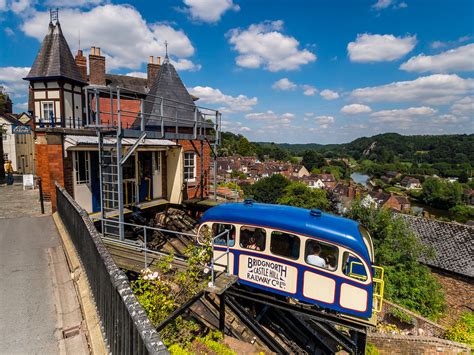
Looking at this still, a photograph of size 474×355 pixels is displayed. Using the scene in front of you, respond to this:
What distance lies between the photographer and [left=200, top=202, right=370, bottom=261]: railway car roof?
6992mm

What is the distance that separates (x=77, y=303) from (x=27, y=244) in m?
3.61

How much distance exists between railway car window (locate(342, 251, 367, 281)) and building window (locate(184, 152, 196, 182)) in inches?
376

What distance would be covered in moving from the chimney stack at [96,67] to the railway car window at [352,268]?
22715 millimetres

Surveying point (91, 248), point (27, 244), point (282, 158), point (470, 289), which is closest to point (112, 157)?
point (27, 244)

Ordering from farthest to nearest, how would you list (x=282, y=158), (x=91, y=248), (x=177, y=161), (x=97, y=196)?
(x=282, y=158), (x=177, y=161), (x=97, y=196), (x=91, y=248)

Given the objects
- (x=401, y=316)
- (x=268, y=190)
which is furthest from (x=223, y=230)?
(x=268, y=190)

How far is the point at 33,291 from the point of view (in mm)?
4793

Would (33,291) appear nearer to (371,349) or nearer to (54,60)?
(371,349)

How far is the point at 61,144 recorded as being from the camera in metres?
9.43

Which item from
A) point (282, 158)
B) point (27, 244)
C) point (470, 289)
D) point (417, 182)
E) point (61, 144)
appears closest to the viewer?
point (27, 244)

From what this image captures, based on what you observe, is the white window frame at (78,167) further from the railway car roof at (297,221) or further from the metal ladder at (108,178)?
the railway car roof at (297,221)

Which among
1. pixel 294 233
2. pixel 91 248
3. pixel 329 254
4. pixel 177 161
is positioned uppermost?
pixel 177 161

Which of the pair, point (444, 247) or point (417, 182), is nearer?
point (444, 247)

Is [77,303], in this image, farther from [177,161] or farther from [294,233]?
[177,161]
